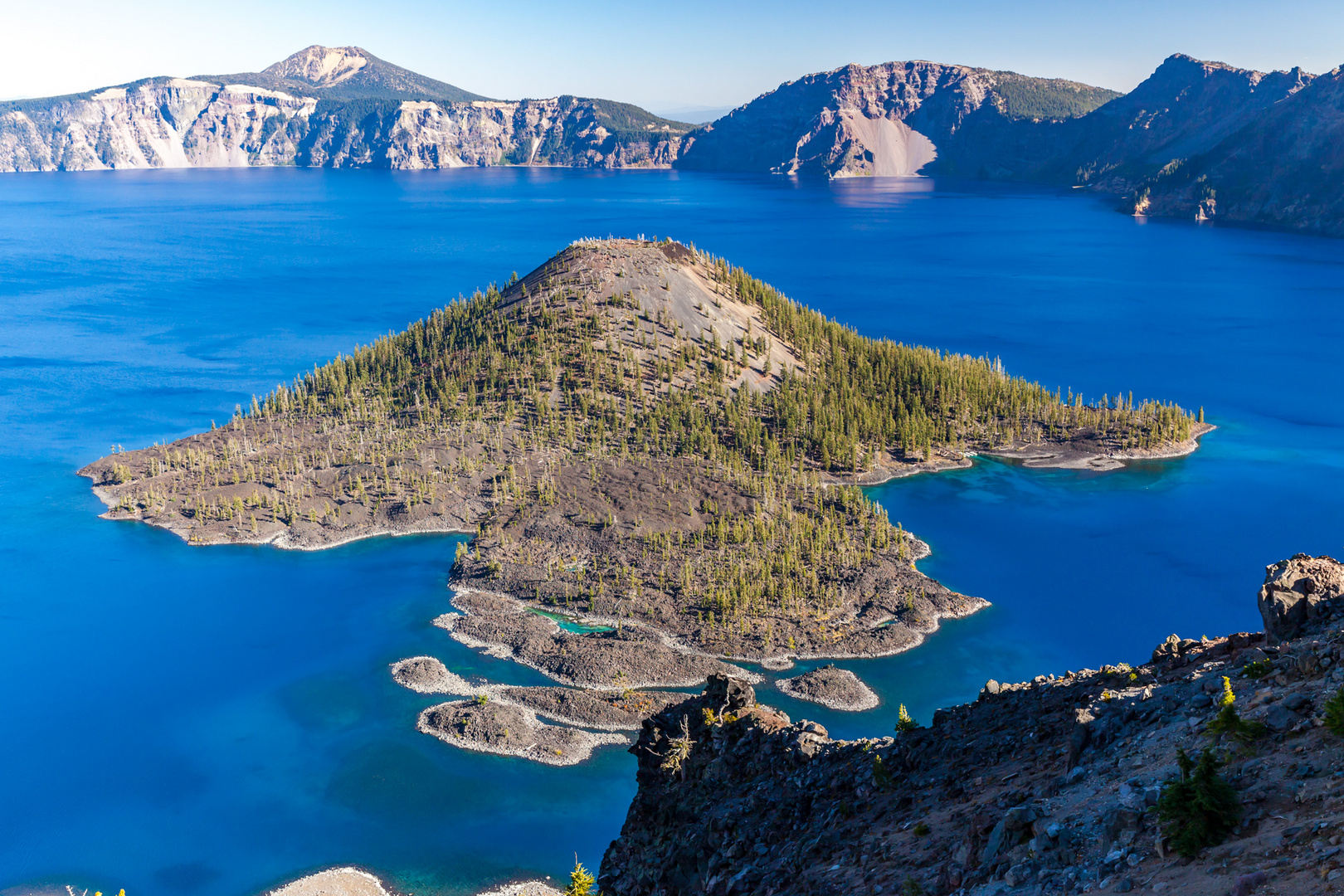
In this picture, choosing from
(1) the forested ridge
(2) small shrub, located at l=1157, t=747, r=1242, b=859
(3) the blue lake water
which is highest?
(2) small shrub, located at l=1157, t=747, r=1242, b=859

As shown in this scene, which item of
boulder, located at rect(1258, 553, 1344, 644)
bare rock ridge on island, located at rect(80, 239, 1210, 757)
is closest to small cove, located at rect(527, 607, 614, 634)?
bare rock ridge on island, located at rect(80, 239, 1210, 757)

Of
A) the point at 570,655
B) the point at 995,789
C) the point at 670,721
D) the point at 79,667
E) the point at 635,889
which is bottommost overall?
the point at 79,667

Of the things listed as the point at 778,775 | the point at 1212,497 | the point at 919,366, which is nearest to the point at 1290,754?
the point at 778,775

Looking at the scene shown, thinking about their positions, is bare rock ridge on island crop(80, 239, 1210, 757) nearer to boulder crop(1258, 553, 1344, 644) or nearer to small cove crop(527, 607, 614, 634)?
small cove crop(527, 607, 614, 634)

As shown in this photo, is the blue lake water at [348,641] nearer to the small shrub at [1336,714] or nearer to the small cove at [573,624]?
the small cove at [573,624]

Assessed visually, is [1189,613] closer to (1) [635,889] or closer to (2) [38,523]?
(1) [635,889]

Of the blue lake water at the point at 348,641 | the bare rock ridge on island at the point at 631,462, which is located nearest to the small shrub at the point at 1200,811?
the blue lake water at the point at 348,641

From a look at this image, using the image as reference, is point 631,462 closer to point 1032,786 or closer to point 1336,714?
point 1032,786
